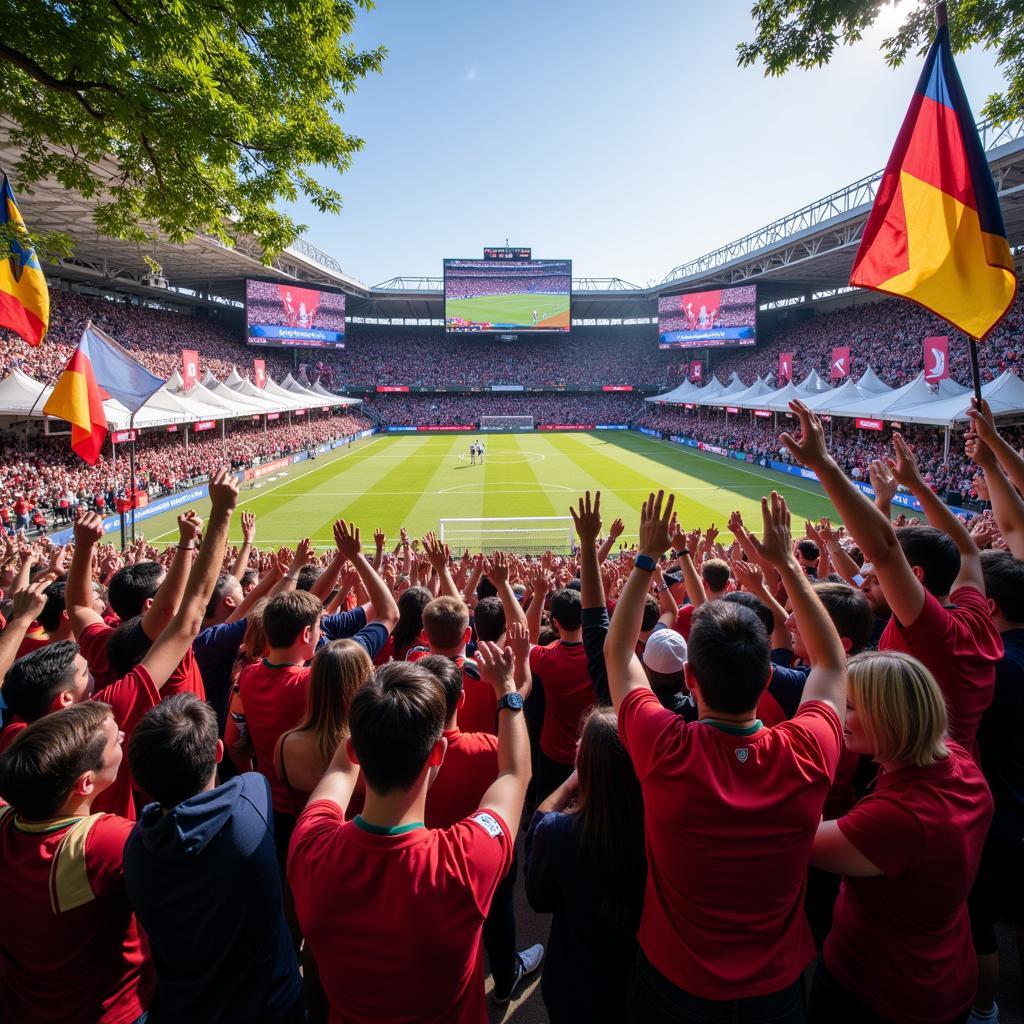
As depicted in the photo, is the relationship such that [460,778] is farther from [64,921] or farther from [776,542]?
[776,542]

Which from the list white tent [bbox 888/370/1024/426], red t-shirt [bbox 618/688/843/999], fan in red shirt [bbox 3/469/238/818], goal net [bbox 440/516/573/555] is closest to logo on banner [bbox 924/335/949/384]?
white tent [bbox 888/370/1024/426]

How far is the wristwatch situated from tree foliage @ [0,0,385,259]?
8.90 meters

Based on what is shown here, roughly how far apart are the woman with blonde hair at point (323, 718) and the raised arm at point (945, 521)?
3345mm

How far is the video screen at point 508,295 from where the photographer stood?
230ft

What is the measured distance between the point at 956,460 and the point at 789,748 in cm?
3156

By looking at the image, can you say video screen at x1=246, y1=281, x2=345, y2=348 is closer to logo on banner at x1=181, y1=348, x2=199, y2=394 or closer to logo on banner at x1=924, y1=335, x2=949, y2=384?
logo on banner at x1=181, y1=348, x2=199, y2=394

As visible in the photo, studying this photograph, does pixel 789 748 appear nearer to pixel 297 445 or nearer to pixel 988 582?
pixel 988 582

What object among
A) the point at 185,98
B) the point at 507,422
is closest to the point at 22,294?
the point at 185,98

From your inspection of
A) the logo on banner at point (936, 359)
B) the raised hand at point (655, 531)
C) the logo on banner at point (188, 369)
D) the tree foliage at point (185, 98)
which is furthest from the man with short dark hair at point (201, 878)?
the logo on banner at point (188, 369)

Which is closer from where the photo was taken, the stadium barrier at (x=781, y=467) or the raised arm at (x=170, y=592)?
the raised arm at (x=170, y=592)

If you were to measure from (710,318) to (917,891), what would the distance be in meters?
67.7

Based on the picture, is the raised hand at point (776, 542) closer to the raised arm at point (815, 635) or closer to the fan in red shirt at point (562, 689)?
the raised arm at point (815, 635)

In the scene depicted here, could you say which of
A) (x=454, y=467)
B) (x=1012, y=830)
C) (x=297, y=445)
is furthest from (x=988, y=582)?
(x=297, y=445)

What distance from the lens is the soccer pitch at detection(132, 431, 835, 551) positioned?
81.1 ft
